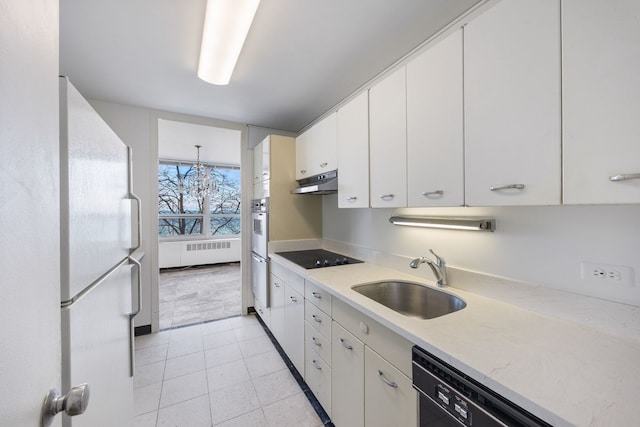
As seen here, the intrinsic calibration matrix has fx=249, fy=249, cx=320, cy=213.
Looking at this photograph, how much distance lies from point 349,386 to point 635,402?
1.04 metres

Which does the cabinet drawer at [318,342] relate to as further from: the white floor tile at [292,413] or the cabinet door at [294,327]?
the white floor tile at [292,413]

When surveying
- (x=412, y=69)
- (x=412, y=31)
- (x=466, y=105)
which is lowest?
(x=466, y=105)

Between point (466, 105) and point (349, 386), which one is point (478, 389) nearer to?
point (349, 386)

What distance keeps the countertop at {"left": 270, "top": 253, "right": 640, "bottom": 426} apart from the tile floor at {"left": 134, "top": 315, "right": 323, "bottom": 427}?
1.08 metres

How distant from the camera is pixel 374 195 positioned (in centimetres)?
159

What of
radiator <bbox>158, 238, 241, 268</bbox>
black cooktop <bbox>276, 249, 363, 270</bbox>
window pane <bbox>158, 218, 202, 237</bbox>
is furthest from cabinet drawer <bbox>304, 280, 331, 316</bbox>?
window pane <bbox>158, 218, 202, 237</bbox>

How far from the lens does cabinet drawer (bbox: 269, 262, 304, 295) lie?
1.87 m

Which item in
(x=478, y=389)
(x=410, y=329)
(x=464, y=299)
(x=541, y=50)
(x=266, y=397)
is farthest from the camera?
(x=266, y=397)

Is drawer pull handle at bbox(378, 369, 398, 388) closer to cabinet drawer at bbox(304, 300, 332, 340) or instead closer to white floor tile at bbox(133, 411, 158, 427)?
cabinet drawer at bbox(304, 300, 332, 340)

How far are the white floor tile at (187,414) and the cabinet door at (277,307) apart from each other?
2.37 feet

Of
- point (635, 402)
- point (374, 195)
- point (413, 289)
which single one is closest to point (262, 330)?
point (413, 289)

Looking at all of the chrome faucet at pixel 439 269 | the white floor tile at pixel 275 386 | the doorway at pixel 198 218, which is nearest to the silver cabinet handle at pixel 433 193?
the chrome faucet at pixel 439 269

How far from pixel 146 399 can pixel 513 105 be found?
8.86ft

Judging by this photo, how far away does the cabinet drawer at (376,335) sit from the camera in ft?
3.21
